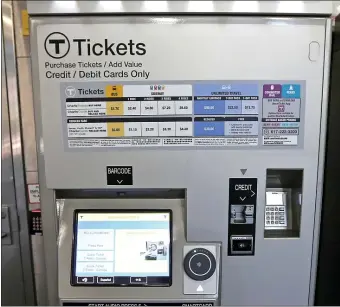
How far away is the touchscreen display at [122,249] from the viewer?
1492 millimetres

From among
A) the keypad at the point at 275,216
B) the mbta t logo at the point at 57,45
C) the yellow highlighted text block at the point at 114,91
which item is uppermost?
the mbta t logo at the point at 57,45

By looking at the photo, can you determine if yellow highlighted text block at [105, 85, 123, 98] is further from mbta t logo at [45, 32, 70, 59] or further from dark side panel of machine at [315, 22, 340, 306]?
dark side panel of machine at [315, 22, 340, 306]

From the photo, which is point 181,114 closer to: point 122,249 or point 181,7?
point 181,7

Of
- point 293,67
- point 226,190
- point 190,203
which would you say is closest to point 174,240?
point 190,203

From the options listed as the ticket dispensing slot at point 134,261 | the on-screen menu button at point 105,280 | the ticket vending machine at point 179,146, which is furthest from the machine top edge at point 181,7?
the on-screen menu button at point 105,280

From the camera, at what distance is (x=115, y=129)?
4.83 feet

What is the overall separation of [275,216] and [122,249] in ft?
1.98

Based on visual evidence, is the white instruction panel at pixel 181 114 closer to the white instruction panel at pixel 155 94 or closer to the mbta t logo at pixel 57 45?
the white instruction panel at pixel 155 94

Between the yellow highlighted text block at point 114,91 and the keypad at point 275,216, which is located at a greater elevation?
the yellow highlighted text block at point 114,91

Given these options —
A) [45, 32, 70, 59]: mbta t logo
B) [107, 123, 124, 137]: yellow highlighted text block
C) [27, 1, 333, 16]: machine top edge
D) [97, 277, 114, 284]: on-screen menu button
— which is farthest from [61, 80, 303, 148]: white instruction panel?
[97, 277, 114, 284]: on-screen menu button

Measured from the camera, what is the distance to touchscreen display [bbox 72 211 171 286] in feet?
4.90

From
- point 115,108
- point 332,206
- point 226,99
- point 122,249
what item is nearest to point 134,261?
point 122,249

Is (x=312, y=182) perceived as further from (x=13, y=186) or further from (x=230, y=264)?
(x=13, y=186)

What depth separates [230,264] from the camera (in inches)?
60.5
